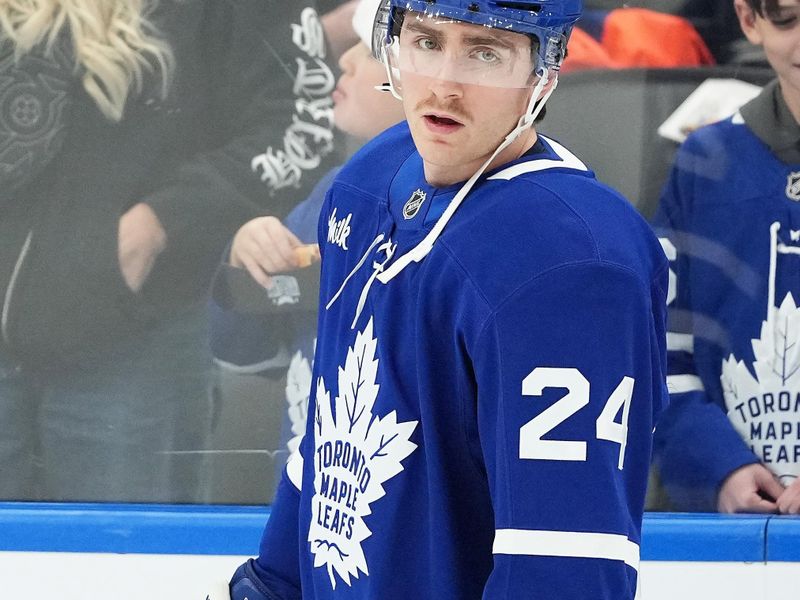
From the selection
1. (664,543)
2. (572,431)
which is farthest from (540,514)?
(664,543)

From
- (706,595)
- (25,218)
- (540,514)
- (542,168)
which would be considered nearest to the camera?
(540,514)

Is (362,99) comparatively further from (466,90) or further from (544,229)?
(544,229)

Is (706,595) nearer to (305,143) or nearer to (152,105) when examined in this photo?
(305,143)

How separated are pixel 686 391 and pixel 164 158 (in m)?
1.14

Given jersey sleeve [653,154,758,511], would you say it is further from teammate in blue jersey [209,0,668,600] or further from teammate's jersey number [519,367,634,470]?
teammate's jersey number [519,367,634,470]

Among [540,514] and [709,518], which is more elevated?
[540,514]

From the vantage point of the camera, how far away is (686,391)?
2613 millimetres

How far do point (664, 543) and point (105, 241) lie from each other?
127cm

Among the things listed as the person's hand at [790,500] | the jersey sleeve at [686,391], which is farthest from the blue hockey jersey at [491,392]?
the person's hand at [790,500]

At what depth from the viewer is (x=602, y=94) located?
2.59 m

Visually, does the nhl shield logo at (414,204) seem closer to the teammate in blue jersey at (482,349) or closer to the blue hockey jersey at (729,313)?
the teammate in blue jersey at (482,349)

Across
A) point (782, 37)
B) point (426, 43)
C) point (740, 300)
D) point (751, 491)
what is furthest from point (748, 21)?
point (426, 43)

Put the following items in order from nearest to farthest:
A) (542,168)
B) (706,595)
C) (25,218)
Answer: (542,168), (706,595), (25,218)

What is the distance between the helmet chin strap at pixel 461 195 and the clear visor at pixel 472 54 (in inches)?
0.6
